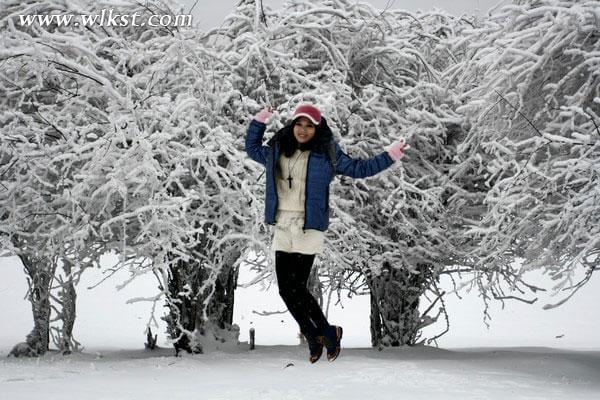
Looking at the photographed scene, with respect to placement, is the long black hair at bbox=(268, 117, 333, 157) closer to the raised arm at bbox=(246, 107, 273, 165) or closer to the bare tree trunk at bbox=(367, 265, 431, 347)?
the raised arm at bbox=(246, 107, 273, 165)

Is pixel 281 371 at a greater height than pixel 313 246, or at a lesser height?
lesser

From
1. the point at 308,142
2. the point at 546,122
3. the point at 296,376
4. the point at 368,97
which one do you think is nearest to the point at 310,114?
the point at 308,142

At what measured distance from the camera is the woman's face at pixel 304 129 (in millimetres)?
4770

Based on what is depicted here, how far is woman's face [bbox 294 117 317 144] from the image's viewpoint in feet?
15.6

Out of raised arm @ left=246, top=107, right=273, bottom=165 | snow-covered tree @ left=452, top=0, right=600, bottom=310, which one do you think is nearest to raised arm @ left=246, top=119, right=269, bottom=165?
raised arm @ left=246, top=107, right=273, bottom=165

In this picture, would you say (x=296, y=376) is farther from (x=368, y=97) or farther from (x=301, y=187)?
(x=368, y=97)

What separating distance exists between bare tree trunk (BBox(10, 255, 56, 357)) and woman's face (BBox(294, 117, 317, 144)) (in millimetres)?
8393

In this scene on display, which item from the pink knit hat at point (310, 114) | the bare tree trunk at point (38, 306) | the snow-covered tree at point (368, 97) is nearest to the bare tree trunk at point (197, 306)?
the snow-covered tree at point (368, 97)

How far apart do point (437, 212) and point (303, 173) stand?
823 centimetres

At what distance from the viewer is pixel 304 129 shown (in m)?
4.79

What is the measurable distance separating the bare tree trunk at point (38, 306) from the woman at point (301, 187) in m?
8.15

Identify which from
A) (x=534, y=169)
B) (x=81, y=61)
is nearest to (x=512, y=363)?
(x=534, y=169)

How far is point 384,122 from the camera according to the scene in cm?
1222

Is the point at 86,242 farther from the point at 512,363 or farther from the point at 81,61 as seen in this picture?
the point at 512,363
